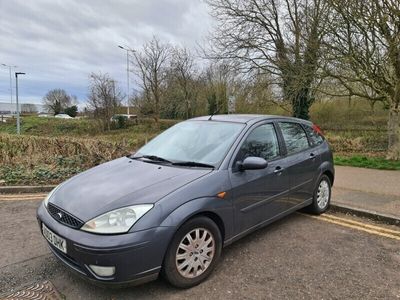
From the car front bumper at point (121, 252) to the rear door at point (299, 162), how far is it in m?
2.22

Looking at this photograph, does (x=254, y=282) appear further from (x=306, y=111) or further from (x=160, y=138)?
(x=306, y=111)

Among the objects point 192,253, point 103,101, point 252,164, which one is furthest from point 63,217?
point 103,101

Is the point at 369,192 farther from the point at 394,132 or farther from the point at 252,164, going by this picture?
the point at 394,132

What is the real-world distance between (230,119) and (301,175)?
50.3 inches

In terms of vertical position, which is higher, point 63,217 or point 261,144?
point 261,144

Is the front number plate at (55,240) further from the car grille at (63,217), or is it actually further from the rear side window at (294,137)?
the rear side window at (294,137)

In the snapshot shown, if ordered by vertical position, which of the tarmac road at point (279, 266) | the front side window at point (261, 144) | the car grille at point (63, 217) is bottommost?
the tarmac road at point (279, 266)

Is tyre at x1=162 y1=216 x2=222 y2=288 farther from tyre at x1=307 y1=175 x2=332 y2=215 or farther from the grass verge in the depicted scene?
the grass verge

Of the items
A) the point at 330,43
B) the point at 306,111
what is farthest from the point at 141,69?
the point at 330,43

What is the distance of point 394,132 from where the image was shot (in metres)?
11.6

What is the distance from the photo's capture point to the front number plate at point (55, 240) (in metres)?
3.03

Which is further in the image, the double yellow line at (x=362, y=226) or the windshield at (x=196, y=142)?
the double yellow line at (x=362, y=226)

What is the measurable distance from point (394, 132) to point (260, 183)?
31.7ft

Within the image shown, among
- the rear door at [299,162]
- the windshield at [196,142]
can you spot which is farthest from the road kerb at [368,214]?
the windshield at [196,142]
